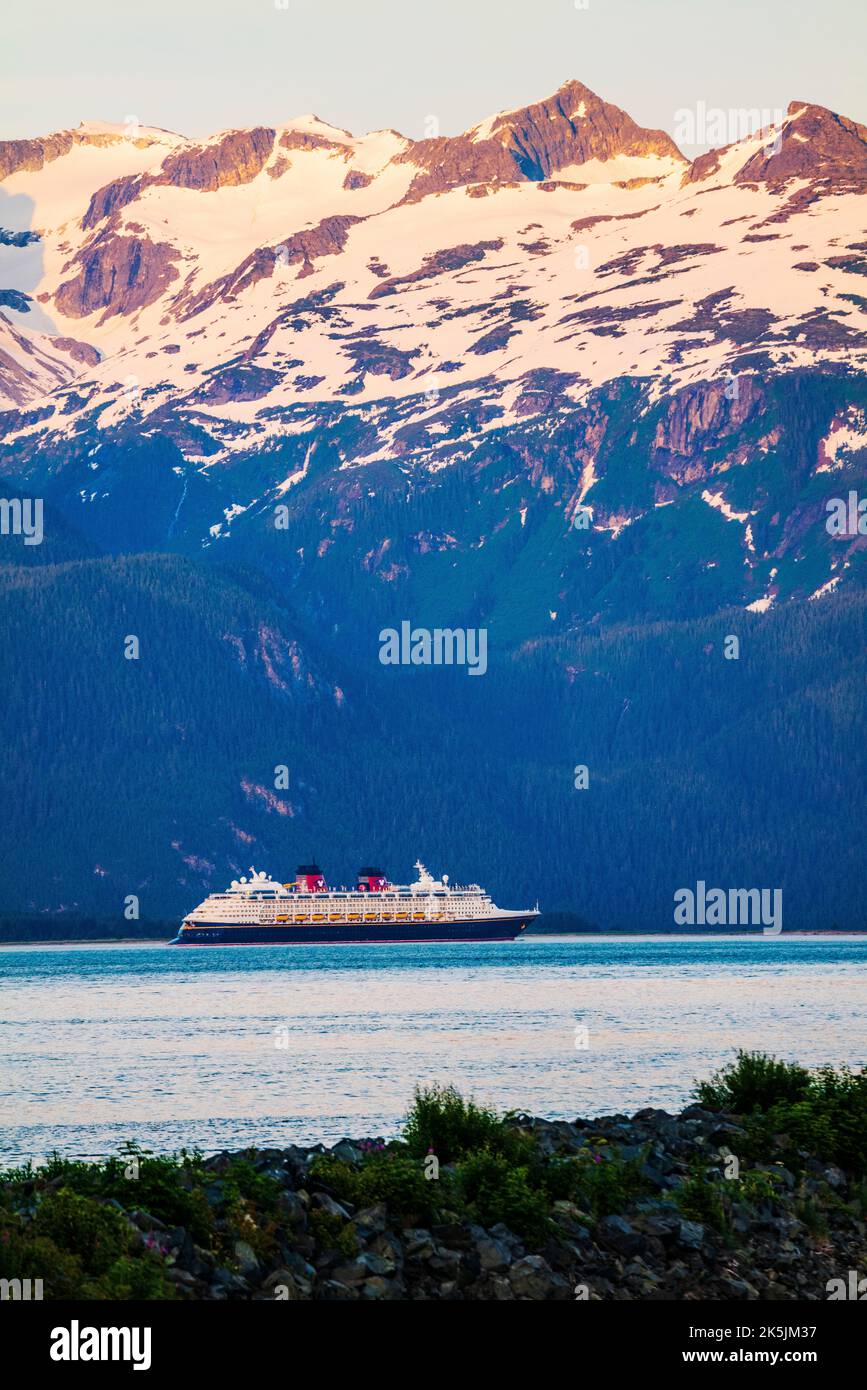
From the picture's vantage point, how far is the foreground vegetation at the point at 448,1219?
37938 millimetres

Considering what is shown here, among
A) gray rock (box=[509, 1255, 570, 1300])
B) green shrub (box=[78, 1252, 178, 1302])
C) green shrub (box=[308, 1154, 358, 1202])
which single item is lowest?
gray rock (box=[509, 1255, 570, 1300])

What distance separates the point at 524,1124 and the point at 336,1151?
6717 millimetres

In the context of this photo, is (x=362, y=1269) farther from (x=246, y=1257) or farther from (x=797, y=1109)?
(x=797, y=1109)

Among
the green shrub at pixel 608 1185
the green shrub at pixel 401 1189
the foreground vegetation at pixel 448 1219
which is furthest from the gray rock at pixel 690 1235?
the green shrub at pixel 401 1189

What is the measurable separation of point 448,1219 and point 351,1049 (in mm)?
57053

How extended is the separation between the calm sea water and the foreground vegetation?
1665cm

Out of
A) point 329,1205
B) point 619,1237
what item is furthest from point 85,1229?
point 619,1237

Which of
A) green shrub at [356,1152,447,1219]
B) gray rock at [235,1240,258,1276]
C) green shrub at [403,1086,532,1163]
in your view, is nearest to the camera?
gray rock at [235,1240,258,1276]

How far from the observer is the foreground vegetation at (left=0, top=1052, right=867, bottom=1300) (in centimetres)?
3794

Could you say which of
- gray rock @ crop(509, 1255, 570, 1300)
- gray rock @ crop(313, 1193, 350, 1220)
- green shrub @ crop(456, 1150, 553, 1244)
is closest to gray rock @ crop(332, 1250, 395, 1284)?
gray rock @ crop(313, 1193, 350, 1220)

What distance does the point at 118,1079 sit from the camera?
85125 mm

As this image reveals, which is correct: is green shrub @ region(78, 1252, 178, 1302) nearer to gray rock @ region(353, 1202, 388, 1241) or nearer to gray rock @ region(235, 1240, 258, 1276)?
gray rock @ region(235, 1240, 258, 1276)
